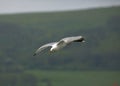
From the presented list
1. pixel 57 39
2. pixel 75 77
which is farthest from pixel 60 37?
pixel 75 77

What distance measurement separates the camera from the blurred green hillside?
72062 millimetres

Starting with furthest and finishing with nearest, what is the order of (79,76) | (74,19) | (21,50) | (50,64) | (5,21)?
(74,19) → (5,21) → (21,50) → (50,64) → (79,76)

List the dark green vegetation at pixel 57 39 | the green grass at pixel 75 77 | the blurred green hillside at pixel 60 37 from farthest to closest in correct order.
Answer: the blurred green hillside at pixel 60 37
the dark green vegetation at pixel 57 39
the green grass at pixel 75 77

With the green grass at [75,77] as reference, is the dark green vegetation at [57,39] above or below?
above

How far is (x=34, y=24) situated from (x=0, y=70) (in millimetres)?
28674

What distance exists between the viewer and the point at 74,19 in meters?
92.5

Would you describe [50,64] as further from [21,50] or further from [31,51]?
[21,50]

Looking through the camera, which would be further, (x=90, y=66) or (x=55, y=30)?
(x=55, y=30)

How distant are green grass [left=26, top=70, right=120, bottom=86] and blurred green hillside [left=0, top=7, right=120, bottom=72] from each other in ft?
8.38

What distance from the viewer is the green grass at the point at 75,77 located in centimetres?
5684

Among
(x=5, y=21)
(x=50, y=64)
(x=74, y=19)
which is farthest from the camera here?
(x=74, y=19)

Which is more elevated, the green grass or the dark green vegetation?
the dark green vegetation

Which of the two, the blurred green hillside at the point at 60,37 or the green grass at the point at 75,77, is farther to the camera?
the blurred green hillside at the point at 60,37

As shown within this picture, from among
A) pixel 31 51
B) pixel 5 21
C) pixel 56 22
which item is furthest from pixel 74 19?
pixel 31 51
